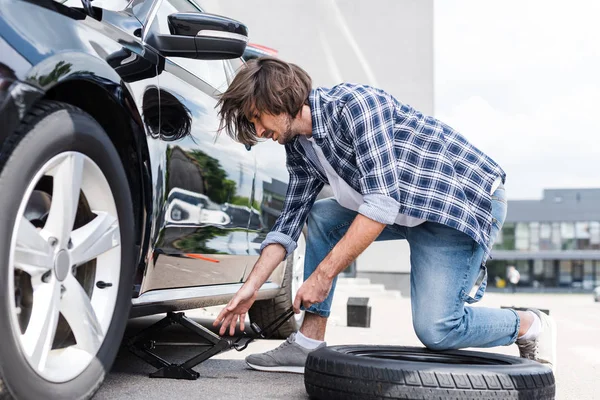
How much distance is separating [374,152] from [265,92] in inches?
14.9

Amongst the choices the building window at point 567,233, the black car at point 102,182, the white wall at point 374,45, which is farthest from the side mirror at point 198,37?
the building window at point 567,233

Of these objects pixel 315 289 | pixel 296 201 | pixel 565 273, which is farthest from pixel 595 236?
pixel 315 289

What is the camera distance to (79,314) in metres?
1.82

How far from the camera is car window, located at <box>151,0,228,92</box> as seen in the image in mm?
2514

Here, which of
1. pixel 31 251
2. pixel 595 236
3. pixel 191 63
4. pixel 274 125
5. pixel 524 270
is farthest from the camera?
pixel 595 236

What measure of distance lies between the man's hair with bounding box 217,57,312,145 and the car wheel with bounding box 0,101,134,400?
0.45m

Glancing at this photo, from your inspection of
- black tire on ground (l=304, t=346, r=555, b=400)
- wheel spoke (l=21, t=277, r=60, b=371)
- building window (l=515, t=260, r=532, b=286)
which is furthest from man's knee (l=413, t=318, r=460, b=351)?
building window (l=515, t=260, r=532, b=286)

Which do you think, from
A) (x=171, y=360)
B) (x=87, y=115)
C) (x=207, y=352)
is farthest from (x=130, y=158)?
(x=171, y=360)

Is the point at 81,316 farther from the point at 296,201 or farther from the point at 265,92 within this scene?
the point at 296,201

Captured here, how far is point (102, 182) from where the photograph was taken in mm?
1878

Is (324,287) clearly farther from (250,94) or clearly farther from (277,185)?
(277,185)

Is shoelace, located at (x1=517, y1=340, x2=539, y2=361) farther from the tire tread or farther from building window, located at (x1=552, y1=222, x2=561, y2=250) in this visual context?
building window, located at (x1=552, y1=222, x2=561, y2=250)

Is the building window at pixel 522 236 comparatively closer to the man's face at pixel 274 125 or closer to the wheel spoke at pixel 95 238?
the man's face at pixel 274 125

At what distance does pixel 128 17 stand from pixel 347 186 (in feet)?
2.96
